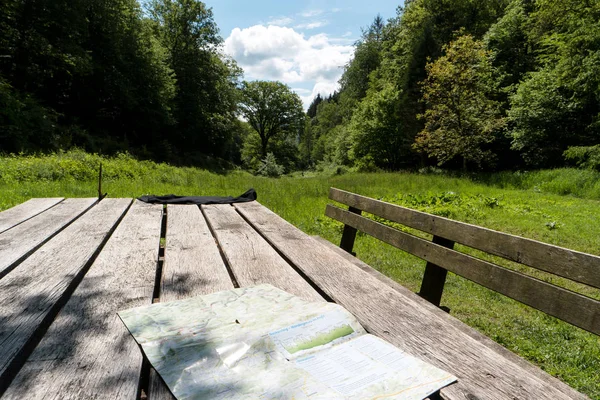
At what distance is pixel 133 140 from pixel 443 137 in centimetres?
2135

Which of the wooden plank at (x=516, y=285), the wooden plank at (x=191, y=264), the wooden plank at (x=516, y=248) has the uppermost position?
the wooden plank at (x=516, y=248)

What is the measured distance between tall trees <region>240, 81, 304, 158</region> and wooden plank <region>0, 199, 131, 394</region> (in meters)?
49.7

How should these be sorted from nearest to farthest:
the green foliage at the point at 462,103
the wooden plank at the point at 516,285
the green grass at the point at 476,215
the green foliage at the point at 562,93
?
the wooden plank at the point at 516,285
the green grass at the point at 476,215
the green foliage at the point at 562,93
the green foliage at the point at 462,103

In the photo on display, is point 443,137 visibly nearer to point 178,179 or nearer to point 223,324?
point 178,179

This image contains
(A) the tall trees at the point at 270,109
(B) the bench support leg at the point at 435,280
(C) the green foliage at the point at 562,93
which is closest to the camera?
(B) the bench support leg at the point at 435,280

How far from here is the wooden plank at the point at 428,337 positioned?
37.5 inches

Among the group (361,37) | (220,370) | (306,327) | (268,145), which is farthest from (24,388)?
(268,145)

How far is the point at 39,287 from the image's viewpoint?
1469 mm

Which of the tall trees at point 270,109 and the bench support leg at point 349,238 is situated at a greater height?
the tall trees at point 270,109

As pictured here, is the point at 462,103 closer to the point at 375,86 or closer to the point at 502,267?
the point at 375,86

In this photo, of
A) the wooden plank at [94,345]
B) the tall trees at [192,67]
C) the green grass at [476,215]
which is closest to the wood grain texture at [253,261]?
the wooden plank at [94,345]

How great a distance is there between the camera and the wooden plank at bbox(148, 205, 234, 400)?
1.44 m

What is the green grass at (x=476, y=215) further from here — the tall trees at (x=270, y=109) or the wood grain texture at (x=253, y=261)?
the tall trees at (x=270, y=109)

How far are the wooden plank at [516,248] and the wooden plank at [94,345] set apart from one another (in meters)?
1.72
